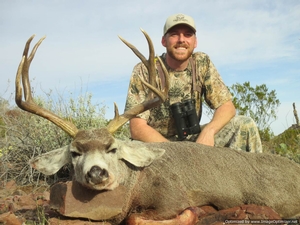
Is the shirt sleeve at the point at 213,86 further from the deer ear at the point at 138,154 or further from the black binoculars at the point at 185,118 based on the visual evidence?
the deer ear at the point at 138,154

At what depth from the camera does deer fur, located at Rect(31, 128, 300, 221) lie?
427cm

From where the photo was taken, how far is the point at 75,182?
414 cm

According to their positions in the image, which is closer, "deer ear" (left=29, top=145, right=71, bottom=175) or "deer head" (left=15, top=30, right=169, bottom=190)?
"deer head" (left=15, top=30, right=169, bottom=190)

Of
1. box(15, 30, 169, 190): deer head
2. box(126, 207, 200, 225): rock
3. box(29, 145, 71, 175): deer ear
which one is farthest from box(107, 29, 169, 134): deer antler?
box(126, 207, 200, 225): rock

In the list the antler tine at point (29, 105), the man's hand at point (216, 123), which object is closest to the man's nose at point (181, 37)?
the man's hand at point (216, 123)

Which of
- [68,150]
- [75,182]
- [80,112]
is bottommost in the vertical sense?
[75,182]

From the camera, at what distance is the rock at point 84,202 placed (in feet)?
13.1

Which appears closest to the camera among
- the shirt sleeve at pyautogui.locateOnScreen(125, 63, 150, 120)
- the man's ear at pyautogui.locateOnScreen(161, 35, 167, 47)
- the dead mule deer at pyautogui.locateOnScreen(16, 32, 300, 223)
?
the dead mule deer at pyautogui.locateOnScreen(16, 32, 300, 223)

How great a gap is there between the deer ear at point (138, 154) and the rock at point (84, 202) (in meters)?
0.52

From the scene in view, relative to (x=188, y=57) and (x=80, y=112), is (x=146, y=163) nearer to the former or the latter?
(x=188, y=57)

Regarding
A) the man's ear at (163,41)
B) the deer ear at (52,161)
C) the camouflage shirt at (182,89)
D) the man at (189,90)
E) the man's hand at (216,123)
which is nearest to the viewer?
the deer ear at (52,161)

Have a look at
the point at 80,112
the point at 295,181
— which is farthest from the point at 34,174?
the point at 295,181

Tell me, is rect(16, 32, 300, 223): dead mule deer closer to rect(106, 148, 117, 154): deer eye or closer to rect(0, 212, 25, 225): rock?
rect(106, 148, 117, 154): deer eye

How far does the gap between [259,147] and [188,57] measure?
2025mm
